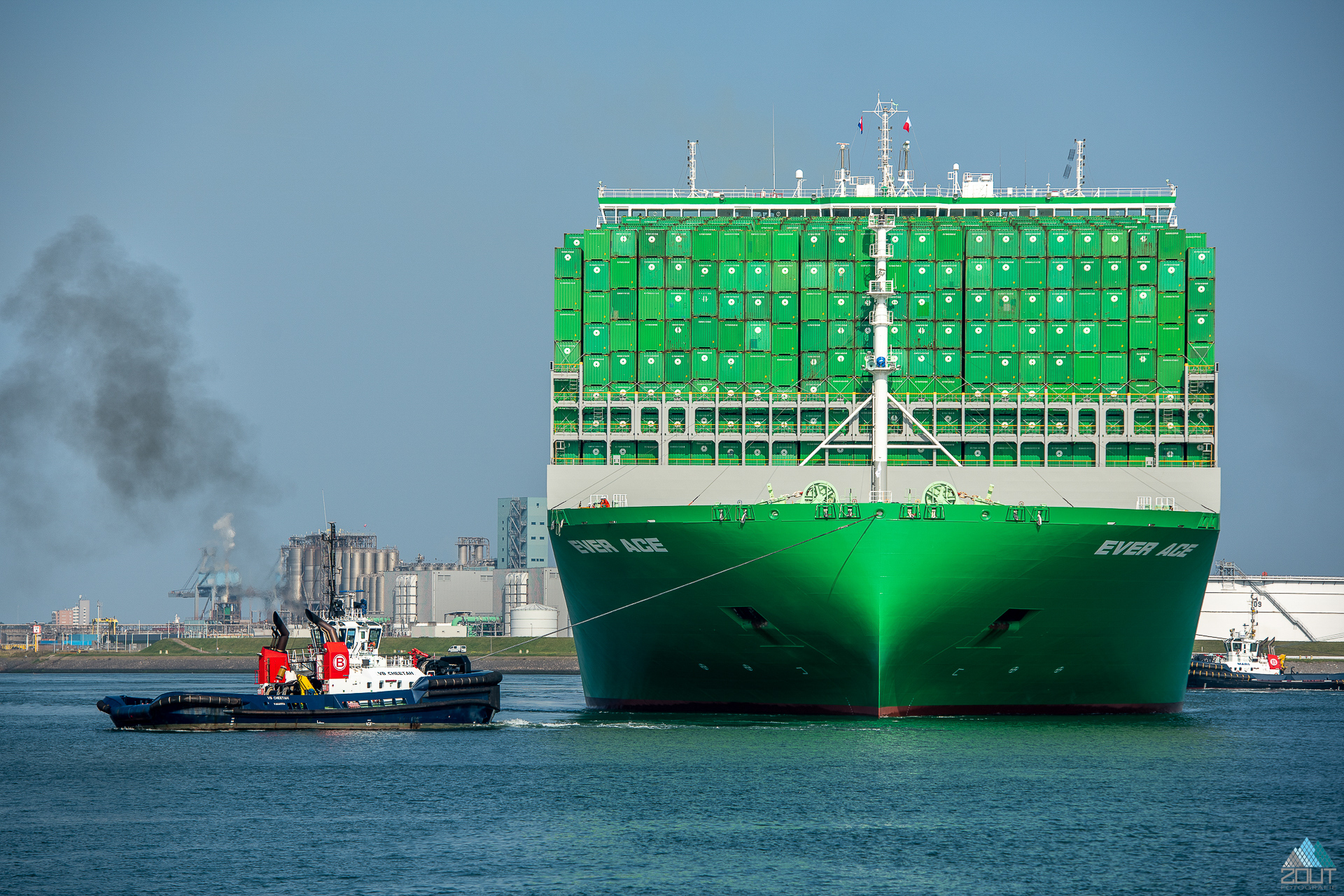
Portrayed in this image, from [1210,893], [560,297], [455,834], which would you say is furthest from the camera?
[560,297]

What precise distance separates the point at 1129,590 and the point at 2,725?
42.9m

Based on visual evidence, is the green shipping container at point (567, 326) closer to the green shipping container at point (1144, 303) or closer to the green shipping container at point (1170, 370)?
the green shipping container at point (1144, 303)

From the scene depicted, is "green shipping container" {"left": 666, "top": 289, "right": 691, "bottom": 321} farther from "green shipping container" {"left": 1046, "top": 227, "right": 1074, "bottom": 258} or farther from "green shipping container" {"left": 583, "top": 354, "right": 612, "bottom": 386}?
"green shipping container" {"left": 1046, "top": 227, "right": 1074, "bottom": 258}

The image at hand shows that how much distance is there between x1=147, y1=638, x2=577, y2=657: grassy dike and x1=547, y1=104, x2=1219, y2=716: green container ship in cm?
7306

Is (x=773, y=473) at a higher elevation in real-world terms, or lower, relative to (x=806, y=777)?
higher

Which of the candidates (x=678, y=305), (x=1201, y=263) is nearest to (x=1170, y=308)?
(x=1201, y=263)

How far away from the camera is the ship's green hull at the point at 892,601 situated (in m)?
44.8

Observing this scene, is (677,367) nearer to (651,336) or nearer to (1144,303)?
(651,336)

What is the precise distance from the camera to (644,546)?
4809 cm

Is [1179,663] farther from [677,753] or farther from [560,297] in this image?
[560,297]

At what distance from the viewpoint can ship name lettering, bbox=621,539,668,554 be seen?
47594 mm

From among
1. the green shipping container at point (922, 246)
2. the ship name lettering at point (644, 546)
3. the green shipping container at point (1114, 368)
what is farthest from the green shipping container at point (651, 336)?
the green shipping container at point (1114, 368)

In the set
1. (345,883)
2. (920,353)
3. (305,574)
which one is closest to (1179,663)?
(920,353)

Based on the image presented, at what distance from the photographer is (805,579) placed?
148 feet
